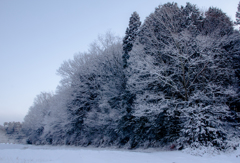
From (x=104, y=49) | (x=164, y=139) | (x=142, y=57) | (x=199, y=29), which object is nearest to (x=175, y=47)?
(x=142, y=57)

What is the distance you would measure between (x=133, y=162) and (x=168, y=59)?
10203 millimetres

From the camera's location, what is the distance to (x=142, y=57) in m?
15.1

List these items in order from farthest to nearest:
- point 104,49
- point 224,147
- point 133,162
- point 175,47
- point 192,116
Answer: point 104,49, point 175,47, point 192,116, point 224,147, point 133,162

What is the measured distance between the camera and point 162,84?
1388 centimetres

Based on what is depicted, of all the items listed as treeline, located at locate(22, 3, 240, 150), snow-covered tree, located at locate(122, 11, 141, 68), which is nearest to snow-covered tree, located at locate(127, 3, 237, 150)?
treeline, located at locate(22, 3, 240, 150)

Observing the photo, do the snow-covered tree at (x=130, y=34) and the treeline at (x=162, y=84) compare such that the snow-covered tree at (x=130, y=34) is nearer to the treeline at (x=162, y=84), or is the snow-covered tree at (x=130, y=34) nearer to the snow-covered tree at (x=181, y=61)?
the treeline at (x=162, y=84)

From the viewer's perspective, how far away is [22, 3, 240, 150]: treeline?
11.8 meters

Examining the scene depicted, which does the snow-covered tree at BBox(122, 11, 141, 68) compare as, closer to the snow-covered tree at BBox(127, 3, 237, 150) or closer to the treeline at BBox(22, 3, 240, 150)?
the treeline at BBox(22, 3, 240, 150)

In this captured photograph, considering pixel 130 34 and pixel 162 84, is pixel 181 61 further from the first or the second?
pixel 130 34

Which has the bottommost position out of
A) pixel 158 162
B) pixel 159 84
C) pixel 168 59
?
pixel 158 162

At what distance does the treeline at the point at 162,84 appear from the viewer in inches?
466

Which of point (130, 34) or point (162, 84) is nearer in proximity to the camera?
point (162, 84)

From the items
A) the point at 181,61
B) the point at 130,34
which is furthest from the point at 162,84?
the point at 130,34

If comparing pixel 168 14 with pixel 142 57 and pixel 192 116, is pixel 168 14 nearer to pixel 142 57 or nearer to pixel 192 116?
pixel 142 57
